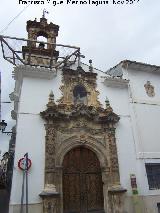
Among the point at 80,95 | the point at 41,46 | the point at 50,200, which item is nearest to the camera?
the point at 50,200

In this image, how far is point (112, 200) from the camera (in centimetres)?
1089

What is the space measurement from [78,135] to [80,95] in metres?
2.33

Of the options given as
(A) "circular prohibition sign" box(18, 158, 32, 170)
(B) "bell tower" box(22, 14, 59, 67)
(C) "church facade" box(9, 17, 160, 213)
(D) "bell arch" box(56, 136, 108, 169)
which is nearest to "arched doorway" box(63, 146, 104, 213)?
(C) "church facade" box(9, 17, 160, 213)

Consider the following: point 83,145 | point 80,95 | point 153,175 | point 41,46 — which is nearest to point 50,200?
point 83,145

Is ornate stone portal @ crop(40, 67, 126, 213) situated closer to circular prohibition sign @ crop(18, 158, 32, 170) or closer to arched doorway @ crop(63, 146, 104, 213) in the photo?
arched doorway @ crop(63, 146, 104, 213)

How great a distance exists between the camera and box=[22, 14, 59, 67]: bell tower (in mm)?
13273

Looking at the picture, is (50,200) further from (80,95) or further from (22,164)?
(80,95)

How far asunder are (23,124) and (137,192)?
599cm

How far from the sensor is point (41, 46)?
46.6 feet

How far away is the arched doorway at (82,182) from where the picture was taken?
1077 centimetres

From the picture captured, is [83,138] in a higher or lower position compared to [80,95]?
lower

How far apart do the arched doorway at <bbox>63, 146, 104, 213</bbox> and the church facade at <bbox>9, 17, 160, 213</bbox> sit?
4cm

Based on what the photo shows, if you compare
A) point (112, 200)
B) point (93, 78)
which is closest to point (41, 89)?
point (93, 78)

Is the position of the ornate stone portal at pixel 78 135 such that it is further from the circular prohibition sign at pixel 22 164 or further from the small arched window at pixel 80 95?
the circular prohibition sign at pixel 22 164
